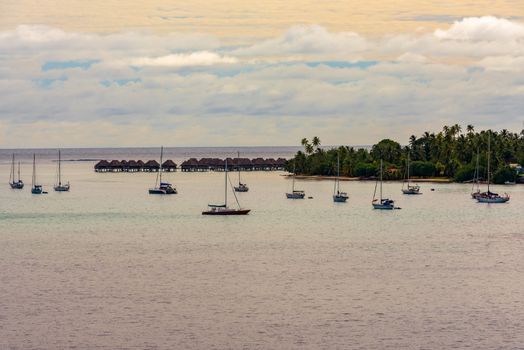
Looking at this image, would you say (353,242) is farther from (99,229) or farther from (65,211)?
(65,211)

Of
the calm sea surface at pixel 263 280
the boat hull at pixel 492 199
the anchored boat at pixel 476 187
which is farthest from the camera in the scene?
the anchored boat at pixel 476 187

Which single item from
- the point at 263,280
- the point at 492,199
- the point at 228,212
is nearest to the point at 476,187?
the point at 492,199

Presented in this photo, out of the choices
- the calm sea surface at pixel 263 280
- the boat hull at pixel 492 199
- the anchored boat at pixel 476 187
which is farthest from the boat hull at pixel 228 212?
the anchored boat at pixel 476 187

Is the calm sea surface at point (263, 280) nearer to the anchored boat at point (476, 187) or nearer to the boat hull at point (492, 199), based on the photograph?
the boat hull at point (492, 199)

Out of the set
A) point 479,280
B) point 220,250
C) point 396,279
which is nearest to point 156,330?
point 396,279

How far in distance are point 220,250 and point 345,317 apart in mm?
31034

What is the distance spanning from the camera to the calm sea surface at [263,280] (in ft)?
154

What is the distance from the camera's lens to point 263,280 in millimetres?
63156

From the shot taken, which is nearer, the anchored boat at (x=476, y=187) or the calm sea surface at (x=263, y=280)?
the calm sea surface at (x=263, y=280)

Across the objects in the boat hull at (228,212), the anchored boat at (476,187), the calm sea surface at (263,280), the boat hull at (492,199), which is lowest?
the calm sea surface at (263,280)

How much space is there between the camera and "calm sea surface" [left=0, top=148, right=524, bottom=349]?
4697 centimetres

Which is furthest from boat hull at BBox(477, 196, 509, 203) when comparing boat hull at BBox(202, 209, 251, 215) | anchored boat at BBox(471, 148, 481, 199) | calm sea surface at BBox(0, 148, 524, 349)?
boat hull at BBox(202, 209, 251, 215)

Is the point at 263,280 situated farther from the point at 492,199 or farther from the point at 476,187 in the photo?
the point at 476,187

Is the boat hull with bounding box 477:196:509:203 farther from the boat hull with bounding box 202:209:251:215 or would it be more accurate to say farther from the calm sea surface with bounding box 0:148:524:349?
the boat hull with bounding box 202:209:251:215
